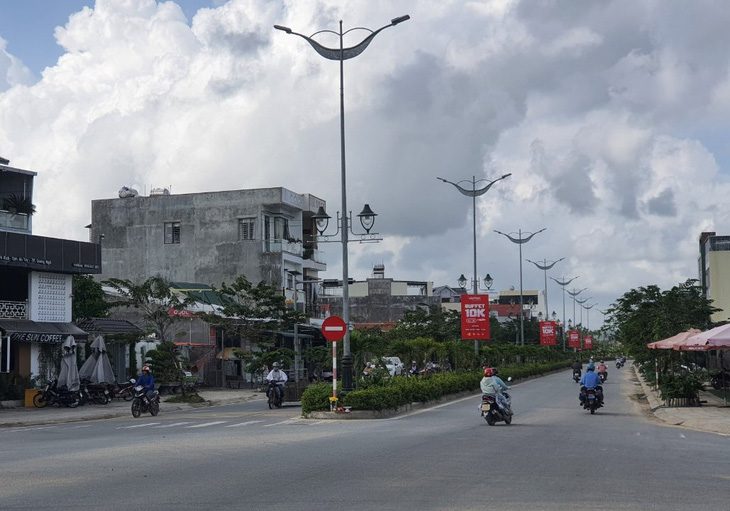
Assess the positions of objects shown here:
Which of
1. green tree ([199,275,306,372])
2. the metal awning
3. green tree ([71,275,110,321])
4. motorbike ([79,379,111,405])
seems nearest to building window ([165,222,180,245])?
green tree ([199,275,306,372])

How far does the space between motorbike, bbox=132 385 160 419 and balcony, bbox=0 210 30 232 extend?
15288 mm

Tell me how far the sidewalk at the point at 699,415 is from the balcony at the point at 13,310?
23.1 metres

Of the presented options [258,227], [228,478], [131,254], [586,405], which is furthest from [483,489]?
[131,254]

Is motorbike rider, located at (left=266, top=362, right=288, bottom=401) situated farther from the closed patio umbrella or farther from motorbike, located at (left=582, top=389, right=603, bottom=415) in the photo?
motorbike, located at (left=582, top=389, right=603, bottom=415)

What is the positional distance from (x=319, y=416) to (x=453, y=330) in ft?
158

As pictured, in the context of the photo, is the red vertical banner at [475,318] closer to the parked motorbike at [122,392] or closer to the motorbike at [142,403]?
the parked motorbike at [122,392]

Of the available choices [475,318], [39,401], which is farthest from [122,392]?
[475,318]

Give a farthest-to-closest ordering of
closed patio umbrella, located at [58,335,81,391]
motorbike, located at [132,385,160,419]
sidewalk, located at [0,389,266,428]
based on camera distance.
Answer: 1. closed patio umbrella, located at [58,335,81,391]
2. motorbike, located at [132,385,160,419]
3. sidewalk, located at [0,389,266,428]

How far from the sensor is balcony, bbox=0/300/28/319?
3541cm

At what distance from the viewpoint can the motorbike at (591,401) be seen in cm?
2991

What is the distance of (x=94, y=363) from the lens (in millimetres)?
37844

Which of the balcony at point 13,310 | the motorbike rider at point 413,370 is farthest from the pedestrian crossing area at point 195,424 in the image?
the motorbike rider at point 413,370

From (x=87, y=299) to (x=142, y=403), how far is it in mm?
18009

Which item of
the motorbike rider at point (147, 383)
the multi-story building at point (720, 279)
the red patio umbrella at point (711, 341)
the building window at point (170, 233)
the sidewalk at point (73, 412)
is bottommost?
the sidewalk at point (73, 412)
